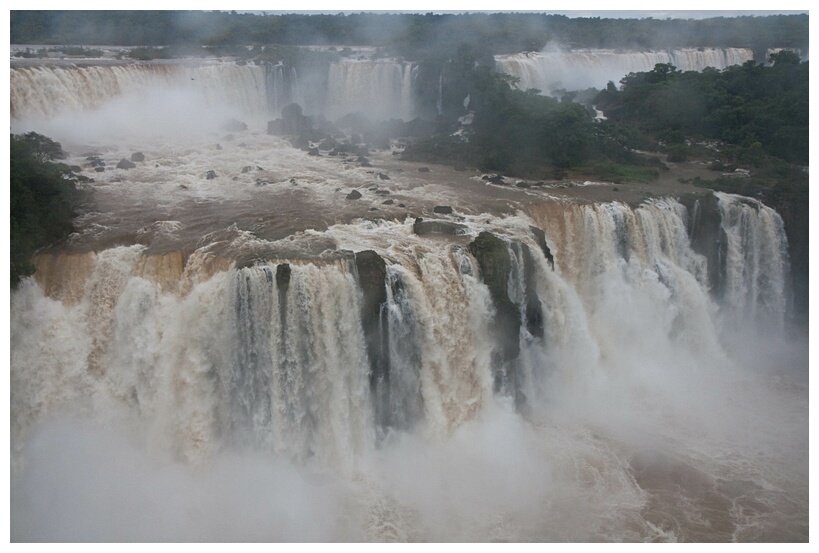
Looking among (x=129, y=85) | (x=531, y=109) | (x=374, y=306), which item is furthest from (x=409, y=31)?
(x=374, y=306)

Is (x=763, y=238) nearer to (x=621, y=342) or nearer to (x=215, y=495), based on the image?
(x=621, y=342)

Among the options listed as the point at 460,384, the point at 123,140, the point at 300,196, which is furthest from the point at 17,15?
the point at 460,384

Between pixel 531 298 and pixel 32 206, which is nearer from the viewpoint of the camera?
pixel 32 206

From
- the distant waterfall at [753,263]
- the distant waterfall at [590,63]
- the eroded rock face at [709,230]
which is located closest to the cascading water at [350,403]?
the distant waterfall at [753,263]

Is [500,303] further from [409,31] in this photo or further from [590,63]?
[409,31]

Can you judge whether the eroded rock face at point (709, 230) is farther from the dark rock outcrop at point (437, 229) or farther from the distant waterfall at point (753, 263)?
the dark rock outcrop at point (437, 229)

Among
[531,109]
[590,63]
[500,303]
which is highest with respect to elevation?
[590,63]
